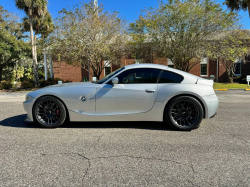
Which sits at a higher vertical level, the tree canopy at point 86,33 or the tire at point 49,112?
the tree canopy at point 86,33

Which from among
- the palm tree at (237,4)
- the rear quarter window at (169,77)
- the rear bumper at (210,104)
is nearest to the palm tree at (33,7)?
the rear quarter window at (169,77)

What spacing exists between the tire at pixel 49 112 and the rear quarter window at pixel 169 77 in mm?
2323

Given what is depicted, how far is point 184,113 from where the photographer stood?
4211 mm

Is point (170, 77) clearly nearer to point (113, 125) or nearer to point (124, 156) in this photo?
point (113, 125)

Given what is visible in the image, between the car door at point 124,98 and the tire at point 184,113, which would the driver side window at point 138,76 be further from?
the tire at point 184,113

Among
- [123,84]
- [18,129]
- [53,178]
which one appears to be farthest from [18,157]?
[123,84]

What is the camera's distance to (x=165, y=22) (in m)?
15.4

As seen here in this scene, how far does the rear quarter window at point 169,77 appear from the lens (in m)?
4.34

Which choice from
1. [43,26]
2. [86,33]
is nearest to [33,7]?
[43,26]

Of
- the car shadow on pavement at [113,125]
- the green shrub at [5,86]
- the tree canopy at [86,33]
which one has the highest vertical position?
the tree canopy at [86,33]

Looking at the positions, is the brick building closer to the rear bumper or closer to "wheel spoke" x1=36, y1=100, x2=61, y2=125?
the rear bumper

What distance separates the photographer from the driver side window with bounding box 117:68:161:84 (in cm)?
432

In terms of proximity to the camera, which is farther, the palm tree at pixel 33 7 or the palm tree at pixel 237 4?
the palm tree at pixel 237 4

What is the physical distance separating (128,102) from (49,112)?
5.94ft
